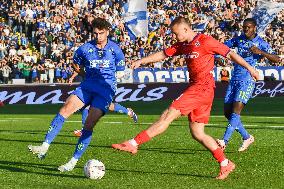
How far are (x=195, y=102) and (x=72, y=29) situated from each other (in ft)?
105

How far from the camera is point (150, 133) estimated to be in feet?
34.9

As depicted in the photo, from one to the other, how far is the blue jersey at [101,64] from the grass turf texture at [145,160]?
4.84 feet

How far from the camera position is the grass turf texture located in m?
10.9

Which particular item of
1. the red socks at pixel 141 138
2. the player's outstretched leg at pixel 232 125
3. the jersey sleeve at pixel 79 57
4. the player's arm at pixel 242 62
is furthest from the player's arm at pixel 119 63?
the player's outstretched leg at pixel 232 125

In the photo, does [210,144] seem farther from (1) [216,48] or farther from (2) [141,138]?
(1) [216,48]

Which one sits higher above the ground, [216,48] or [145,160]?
[216,48]

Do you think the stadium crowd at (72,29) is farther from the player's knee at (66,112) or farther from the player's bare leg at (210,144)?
the player's bare leg at (210,144)

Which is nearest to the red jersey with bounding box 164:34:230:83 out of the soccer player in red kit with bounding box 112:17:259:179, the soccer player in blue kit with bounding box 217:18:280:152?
the soccer player in red kit with bounding box 112:17:259:179

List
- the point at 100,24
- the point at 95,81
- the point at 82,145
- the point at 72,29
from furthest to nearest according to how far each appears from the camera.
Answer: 1. the point at 72,29
2. the point at 95,81
3. the point at 100,24
4. the point at 82,145

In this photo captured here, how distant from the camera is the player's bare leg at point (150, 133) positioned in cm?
1027

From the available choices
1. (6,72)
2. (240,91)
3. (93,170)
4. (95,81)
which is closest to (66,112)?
(95,81)

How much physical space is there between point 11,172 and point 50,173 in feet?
2.26

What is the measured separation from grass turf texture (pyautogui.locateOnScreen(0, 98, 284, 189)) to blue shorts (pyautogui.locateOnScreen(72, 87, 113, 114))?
1.10 meters

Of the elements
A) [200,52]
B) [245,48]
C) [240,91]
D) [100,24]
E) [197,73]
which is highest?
[100,24]
